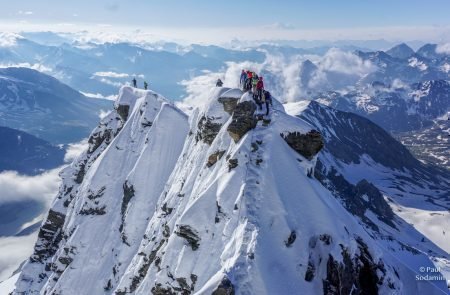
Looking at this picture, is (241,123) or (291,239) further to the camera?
(241,123)

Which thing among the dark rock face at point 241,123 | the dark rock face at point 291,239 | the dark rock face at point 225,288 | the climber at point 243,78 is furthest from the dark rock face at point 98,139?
the dark rock face at point 225,288

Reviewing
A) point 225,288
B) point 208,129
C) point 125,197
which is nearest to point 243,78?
point 208,129

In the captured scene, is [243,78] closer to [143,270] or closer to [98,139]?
[143,270]

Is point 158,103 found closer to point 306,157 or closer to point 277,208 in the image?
point 306,157

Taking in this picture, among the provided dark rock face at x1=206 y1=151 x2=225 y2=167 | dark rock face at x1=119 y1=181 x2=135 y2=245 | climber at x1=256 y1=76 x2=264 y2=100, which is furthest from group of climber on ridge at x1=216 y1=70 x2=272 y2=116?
dark rock face at x1=119 y1=181 x2=135 y2=245

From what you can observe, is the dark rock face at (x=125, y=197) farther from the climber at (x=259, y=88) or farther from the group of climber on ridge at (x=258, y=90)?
the climber at (x=259, y=88)

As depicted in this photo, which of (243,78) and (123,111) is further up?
(243,78)
